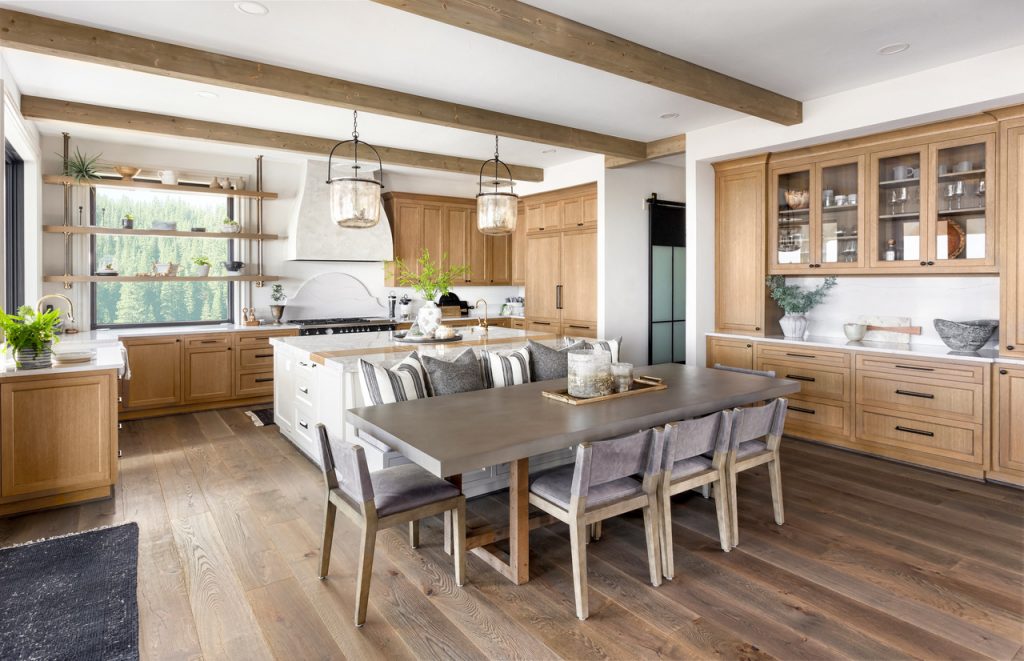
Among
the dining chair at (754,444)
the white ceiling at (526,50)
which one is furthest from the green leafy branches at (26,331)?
the dining chair at (754,444)

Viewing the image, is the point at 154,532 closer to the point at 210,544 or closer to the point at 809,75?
the point at 210,544

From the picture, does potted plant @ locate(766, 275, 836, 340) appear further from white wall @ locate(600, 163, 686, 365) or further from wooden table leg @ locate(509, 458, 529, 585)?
wooden table leg @ locate(509, 458, 529, 585)

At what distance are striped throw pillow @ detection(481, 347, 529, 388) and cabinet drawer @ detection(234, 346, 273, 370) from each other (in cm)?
343

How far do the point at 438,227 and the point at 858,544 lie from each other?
19.8 feet

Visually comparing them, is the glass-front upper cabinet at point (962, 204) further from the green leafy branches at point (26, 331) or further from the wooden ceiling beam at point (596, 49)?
the green leafy branches at point (26, 331)

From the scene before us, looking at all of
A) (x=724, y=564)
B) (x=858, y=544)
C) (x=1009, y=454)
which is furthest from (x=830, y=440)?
(x=724, y=564)

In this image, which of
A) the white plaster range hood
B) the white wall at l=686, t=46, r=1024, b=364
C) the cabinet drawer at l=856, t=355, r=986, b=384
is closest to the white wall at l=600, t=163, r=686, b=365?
the white wall at l=686, t=46, r=1024, b=364

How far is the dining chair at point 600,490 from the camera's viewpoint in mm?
2314

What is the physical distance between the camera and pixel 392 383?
3.17 metres

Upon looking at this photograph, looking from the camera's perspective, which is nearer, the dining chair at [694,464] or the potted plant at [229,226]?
the dining chair at [694,464]

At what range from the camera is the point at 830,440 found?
4.69 metres

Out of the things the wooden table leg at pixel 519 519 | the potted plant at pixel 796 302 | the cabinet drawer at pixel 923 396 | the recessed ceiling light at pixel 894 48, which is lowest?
the wooden table leg at pixel 519 519

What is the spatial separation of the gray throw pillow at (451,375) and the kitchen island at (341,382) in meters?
0.45

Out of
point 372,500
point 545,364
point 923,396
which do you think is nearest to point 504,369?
point 545,364
